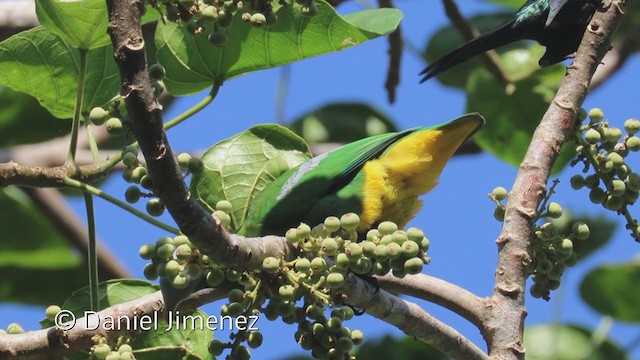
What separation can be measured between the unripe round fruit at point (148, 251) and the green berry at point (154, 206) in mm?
89

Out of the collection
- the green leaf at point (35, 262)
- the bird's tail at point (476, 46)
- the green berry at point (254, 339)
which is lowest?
the green berry at point (254, 339)

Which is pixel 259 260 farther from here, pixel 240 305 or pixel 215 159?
pixel 215 159

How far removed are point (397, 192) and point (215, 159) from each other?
0.66 meters

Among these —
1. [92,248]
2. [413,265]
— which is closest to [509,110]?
[413,265]

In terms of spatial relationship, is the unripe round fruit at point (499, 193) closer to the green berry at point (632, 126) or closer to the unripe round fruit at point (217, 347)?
the green berry at point (632, 126)

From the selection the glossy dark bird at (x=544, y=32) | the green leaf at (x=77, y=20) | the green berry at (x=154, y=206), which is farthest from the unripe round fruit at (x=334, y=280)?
the glossy dark bird at (x=544, y=32)

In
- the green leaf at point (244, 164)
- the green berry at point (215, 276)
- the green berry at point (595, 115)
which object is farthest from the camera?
the green leaf at point (244, 164)

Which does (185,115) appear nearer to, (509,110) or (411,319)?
(411,319)

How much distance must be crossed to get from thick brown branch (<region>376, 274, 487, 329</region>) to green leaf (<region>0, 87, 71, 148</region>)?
2774mm

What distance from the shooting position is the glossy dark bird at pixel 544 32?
13.0 ft

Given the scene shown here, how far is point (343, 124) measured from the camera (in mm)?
5035

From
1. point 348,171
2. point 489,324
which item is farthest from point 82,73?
point 489,324

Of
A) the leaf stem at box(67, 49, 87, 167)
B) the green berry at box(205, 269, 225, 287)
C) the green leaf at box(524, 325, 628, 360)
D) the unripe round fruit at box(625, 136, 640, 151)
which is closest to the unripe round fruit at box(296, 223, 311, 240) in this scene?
the green berry at box(205, 269, 225, 287)

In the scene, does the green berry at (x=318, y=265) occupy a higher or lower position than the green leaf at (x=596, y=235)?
lower
